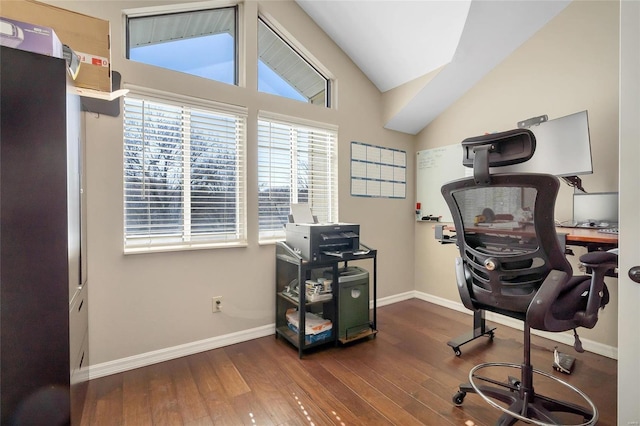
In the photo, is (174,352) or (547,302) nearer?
(547,302)

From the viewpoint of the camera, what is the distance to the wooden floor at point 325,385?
159cm

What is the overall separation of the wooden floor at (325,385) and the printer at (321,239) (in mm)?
769

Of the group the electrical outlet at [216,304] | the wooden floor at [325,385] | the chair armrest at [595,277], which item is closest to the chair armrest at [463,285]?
the chair armrest at [595,277]

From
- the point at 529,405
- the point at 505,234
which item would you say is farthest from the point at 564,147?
the point at 529,405

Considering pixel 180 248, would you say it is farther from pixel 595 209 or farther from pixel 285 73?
pixel 595 209

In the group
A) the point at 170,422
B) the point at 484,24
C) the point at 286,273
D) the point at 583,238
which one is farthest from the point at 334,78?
the point at 170,422

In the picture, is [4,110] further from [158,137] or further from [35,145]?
[158,137]

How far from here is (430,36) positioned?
2.53 metres

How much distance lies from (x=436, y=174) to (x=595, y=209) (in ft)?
4.85

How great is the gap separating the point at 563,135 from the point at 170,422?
3.12 meters

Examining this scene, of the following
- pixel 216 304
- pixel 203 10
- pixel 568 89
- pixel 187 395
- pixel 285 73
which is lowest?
pixel 187 395

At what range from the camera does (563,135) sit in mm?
2191

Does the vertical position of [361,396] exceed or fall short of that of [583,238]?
it falls short

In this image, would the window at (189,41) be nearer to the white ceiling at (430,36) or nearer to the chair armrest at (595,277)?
the white ceiling at (430,36)
